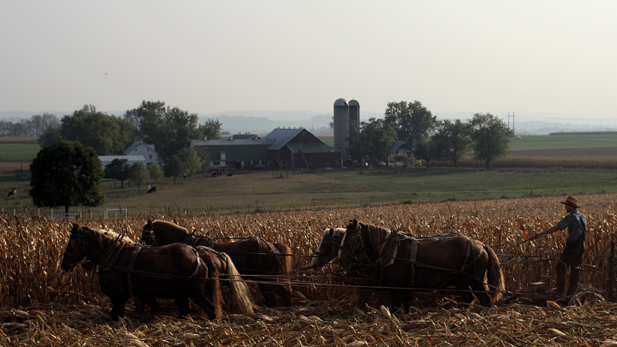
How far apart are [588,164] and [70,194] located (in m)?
62.9

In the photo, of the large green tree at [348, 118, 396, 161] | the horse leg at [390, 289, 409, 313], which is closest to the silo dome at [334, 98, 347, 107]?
the large green tree at [348, 118, 396, 161]

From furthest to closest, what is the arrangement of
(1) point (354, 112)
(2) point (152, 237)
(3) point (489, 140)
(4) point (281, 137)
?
(1) point (354, 112) → (4) point (281, 137) → (3) point (489, 140) → (2) point (152, 237)

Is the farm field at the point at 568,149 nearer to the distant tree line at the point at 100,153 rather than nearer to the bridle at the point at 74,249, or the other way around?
the distant tree line at the point at 100,153

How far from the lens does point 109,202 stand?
4503cm

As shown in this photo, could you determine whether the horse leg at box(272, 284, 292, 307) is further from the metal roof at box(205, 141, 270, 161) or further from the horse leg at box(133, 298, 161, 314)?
the metal roof at box(205, 141, 270, 161)

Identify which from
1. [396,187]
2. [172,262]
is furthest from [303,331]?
[396,187]

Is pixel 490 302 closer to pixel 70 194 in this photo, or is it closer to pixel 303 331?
pixel 303 331

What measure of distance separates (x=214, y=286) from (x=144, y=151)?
84704mm

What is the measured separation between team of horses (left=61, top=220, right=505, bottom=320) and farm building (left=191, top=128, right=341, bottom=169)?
7406cm

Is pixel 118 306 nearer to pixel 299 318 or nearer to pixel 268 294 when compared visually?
pixel 268 294

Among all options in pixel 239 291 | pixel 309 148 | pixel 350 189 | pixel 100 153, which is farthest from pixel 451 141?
pixel 239 291

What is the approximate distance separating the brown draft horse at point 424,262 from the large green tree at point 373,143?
78.9 metres

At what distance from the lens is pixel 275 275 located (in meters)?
8.80

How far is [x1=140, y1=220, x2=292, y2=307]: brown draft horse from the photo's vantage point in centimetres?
886
